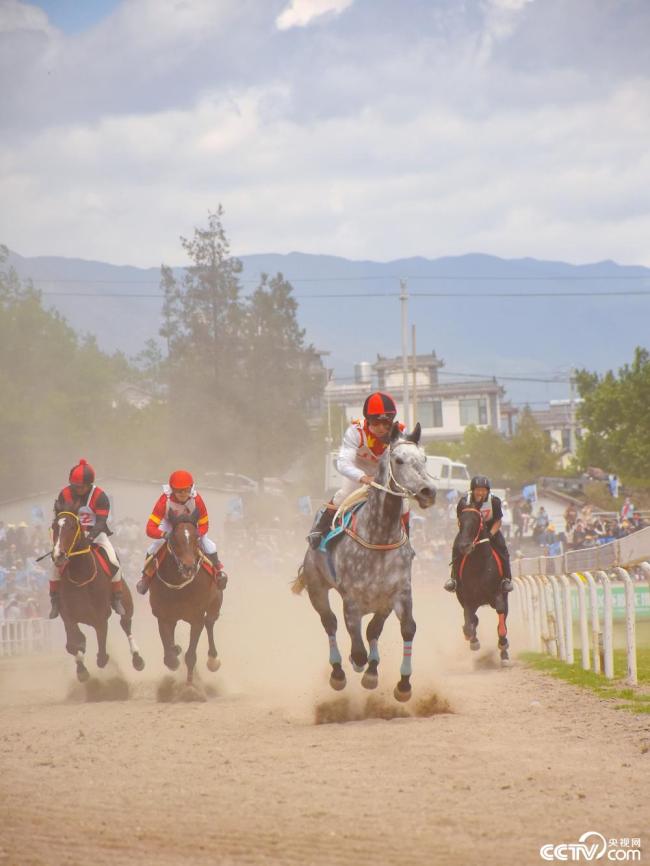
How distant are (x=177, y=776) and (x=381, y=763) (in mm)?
1362

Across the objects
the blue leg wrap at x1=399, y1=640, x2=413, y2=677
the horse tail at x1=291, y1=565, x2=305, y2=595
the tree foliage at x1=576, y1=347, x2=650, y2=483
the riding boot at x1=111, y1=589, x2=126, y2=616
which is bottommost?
the blue leg wrap at x1=399, y1=640, x2=413, y2=677

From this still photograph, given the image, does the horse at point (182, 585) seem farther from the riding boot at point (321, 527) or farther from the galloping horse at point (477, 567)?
the galloping horse at point (477, 567)

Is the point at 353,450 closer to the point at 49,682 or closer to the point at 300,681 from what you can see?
the point at 300,681

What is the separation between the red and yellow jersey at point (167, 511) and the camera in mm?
15094

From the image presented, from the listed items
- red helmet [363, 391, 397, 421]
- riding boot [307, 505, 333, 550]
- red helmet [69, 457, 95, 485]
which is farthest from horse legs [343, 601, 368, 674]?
red helmet [69, 457, 95, 485]

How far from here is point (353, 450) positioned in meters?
12.7

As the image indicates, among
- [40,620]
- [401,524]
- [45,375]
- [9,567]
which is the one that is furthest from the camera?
[45,375]

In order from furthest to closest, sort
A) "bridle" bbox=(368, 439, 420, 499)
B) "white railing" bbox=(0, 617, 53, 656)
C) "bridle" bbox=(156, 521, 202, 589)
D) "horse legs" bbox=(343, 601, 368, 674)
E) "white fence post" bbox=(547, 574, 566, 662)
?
"white railing" bbox=(0, 617, 53, 656)
"white fence post" bbox=(547, 574, 566, 662)
"bridle" bbox=(156, 521, 202, 589)
"horse legs" bbox=(343, 601, 368, 674)
"bridle" bbox=(368, 439, 420, 499)

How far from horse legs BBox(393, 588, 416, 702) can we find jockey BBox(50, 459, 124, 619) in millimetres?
5443

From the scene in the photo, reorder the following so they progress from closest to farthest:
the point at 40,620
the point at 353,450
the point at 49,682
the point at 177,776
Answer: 1. the point at 177,776
2. the point at 353,450
3. the point at 49,682
4. the point at 40,620

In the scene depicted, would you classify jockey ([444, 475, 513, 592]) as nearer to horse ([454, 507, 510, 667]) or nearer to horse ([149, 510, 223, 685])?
horse ([454, 507, 510, 667])

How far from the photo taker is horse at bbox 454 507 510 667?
1695cm

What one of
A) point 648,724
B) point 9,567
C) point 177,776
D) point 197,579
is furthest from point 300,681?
point 9,567

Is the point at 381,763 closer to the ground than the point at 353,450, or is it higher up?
closer to the ground
